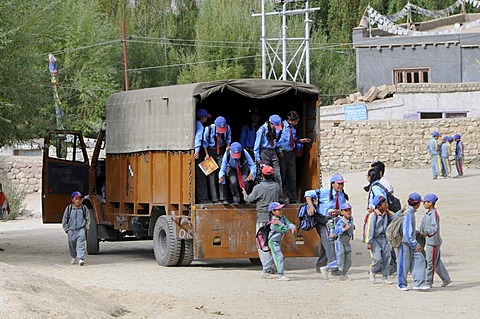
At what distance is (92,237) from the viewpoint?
20.3m

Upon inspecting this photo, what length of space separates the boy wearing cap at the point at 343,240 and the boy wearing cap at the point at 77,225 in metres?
4.62

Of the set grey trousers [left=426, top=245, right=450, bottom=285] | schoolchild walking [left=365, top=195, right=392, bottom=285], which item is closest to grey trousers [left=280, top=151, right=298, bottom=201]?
schoolchild walking [left=365, top=195, right=392, bottom=285]

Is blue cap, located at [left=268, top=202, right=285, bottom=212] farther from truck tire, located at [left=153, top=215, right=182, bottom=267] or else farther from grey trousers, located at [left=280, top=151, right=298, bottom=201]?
truck tire, located at [left=153, top=215, right=182, bottom=267]

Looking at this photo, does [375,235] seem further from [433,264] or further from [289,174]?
[289,174]

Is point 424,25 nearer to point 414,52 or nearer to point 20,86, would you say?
point 414,52

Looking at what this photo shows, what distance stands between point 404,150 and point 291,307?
2760 centimetres

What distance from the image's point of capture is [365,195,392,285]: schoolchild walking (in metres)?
14.6

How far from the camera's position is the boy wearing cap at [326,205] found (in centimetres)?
1570

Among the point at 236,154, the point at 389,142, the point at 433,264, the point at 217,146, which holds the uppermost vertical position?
the point at 389,142

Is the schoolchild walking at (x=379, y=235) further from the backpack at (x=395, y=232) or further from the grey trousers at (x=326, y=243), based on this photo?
the grey trousers at (x=326, y=243)

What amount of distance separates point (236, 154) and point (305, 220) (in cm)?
157

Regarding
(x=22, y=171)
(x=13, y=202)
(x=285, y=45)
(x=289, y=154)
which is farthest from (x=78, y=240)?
(x=285, y=45)

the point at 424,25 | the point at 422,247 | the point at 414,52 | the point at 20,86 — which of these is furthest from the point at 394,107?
the point at 422,247

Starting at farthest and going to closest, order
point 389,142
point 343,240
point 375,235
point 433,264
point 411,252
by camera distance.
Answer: point 389,142 < point 343,240 < point 375,235 < point 433,264 < point 411,252
